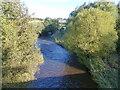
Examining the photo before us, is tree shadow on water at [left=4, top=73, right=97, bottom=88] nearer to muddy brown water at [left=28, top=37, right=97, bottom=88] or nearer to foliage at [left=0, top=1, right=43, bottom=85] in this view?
muddy brown water at [left=28, top=37, right=97, bottom=88]

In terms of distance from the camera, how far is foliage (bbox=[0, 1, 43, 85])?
316 inches

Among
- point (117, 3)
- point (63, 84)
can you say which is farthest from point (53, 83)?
point (117, 3)

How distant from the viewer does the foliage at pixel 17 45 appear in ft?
26.3

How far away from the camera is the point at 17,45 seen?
8742 mm

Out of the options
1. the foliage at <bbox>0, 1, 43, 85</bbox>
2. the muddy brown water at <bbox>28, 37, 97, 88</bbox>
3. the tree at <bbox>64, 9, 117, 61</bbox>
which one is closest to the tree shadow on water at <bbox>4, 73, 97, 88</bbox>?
the muddy brown water at <bbox>28, 37, 97, 88</bbox>

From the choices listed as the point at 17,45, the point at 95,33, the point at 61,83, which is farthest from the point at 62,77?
the point at 95,33

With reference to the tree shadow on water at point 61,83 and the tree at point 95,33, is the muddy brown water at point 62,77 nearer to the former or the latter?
the tree shadow on water at point 61,83

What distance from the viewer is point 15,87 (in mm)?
9641

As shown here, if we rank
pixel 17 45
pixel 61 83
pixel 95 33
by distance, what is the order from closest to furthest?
pixel 17 45 < pixel 61 83 < pixel 95 33

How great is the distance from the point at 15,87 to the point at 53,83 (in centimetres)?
346

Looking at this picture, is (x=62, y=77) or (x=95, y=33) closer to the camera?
(x=62, y=77)

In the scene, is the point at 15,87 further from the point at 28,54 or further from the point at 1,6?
the point at 1,6

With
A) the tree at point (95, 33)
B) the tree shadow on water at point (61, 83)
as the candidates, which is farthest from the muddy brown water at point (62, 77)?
the tree at point (95, 33)

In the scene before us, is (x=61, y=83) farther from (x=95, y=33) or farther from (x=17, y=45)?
(x=95, y=33)
